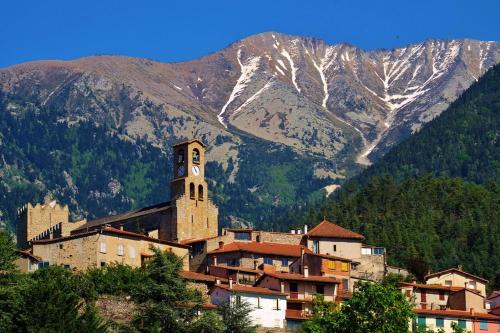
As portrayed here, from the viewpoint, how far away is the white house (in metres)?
104

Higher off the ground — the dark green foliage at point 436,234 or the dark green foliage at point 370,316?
the dark green foliage at point 436,234

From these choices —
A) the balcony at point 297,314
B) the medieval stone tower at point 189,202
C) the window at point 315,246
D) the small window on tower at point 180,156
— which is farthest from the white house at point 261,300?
the small window on tower at point 180,156

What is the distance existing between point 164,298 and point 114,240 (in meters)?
34.2

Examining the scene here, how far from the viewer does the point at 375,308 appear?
82.8 m

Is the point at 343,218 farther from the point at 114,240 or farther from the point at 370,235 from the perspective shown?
the point at 114,240

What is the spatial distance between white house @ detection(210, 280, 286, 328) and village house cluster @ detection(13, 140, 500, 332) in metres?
0.10

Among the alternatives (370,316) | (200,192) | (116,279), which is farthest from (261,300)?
(200,192)

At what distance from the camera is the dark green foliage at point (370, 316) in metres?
82.0

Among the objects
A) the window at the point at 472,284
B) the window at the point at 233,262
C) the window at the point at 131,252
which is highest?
the window at the point at 131,252

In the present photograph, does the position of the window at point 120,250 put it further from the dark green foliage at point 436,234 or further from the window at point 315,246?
the dark green foliage at point 436,234

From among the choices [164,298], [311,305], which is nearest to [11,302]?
[164,298]

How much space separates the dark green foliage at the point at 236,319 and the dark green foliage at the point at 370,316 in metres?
5.38

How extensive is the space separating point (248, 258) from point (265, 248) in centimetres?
376

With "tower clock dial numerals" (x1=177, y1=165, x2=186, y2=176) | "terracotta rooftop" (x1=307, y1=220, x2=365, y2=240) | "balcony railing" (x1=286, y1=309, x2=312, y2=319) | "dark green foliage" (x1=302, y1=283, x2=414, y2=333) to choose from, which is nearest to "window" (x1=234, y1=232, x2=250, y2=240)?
"terracotta rooftop" (x1=307, y1=220, x2=365, y2=240)
